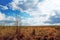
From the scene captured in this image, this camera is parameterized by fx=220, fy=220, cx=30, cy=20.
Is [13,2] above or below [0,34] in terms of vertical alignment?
above

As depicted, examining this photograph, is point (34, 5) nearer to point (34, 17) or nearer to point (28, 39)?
point (34, 17)

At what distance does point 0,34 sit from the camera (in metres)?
6.80

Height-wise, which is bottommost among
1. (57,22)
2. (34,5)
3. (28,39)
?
(28,39)

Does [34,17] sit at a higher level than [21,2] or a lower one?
lower

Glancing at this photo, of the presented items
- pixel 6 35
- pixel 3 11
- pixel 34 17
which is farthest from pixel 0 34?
pixel 34 17

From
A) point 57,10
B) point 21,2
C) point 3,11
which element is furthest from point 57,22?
point 3,11

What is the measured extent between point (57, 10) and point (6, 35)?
5.74 feet

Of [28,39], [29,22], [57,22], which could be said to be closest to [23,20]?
[29,22]

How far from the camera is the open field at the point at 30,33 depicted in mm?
6699

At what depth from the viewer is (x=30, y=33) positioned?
677cm

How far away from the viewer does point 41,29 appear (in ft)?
22.1

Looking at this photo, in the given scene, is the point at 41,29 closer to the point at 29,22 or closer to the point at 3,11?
the point at 29,22

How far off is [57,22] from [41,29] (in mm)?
535

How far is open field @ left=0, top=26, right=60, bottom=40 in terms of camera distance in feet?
22.0
